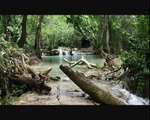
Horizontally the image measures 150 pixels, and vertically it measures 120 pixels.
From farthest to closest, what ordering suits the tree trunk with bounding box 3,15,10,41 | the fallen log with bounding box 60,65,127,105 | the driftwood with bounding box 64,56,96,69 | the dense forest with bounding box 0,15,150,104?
the driftwood with bounding box 64,56,96,69 → the tree trunk with bounding box 3,15,10,41 → the dense forest with bounding box 0,15,150,104 → the fallen log with bounding box 60,65,127,105

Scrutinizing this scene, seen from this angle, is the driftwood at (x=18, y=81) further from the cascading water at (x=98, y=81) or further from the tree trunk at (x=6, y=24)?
the tree trunk at (x=6, y=24)

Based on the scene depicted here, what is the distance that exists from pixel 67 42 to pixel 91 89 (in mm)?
1043

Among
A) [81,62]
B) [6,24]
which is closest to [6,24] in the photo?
[6,24]

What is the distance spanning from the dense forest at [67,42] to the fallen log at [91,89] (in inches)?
17.2

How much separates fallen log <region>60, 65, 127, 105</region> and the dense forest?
1.44 ft

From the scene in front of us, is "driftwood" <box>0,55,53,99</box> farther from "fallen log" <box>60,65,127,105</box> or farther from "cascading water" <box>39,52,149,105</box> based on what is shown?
"fallen log" <box>60,65,127,105</box>

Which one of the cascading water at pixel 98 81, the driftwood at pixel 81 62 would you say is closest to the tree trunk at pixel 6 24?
the cascading water at pixel 98 81

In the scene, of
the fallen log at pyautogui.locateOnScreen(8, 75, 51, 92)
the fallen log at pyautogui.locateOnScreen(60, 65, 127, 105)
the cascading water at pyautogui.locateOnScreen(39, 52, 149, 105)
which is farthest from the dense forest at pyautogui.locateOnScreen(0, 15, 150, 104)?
the fallen log at pyautogui.locateOnScreen(60, 65, 127, 105)

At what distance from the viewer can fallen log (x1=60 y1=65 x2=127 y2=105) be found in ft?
23.4

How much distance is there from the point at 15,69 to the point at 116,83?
6.35 feet

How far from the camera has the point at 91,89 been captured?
7.45 metres
